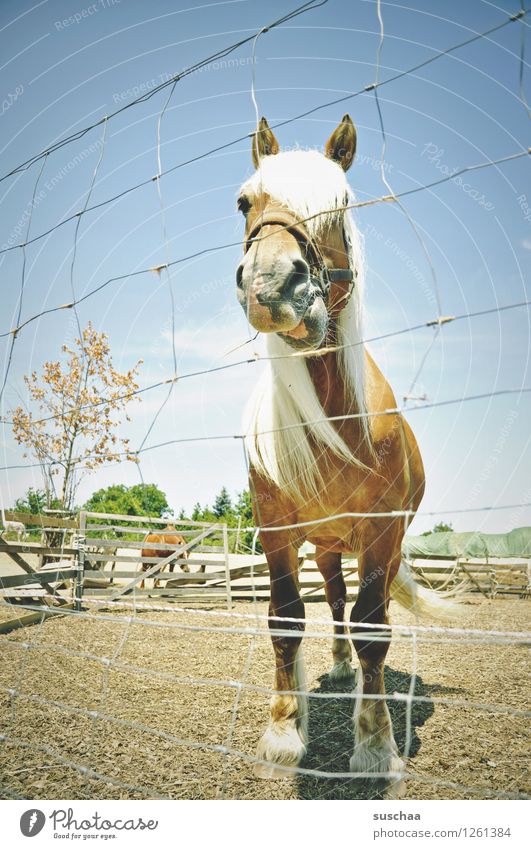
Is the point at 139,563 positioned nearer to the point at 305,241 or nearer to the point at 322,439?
the point at 322,439

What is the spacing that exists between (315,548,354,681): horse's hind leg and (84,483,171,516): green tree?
1.28 metres

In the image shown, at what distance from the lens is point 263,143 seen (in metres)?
2.29

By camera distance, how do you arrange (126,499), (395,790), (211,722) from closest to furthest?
1. (395,790)
2. (211,722)
3. (126,499)

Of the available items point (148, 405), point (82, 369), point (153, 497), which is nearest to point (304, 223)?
point (148, 405)

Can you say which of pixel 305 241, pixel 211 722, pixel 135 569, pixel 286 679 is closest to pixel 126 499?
pixel 211 722

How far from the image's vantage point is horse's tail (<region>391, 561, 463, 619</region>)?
11.3 ft

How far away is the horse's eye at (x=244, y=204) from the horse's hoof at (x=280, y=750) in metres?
2.40

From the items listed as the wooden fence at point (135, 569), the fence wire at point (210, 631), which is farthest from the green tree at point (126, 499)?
the fence wire at point (210, 631)

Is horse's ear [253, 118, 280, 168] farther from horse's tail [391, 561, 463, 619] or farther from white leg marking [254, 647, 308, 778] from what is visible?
horse's tail [391, 561, 463, 619]

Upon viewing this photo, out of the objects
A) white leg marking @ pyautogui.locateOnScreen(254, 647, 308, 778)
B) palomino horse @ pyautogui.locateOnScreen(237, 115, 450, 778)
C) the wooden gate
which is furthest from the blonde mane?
the wooden gate

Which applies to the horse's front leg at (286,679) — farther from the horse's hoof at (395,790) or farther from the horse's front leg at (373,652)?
the horse's hoof at (395,790)

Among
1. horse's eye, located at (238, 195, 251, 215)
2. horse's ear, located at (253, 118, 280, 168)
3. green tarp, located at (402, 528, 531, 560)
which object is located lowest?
green tarp, located at (402, 528, 531, 560)
